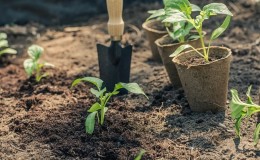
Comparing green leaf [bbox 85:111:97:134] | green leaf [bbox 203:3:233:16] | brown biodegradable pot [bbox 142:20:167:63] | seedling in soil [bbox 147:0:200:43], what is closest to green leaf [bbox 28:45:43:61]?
brown biodegradable pot [bbox 142:20:167:63]

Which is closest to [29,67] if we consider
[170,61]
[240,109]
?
[170,61]

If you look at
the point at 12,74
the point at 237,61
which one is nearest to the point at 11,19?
the point at 12,74

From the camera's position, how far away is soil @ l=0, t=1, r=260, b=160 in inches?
113

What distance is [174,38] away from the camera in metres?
3.29

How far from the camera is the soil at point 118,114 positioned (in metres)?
2.87

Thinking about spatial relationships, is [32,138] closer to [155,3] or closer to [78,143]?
[78,143]

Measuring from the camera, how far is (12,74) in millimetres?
4074

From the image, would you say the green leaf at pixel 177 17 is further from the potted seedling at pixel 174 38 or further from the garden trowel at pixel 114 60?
the garden trowel at pixel 114 60

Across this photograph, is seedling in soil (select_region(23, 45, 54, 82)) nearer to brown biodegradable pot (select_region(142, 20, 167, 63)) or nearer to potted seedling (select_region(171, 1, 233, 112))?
brown biodegradable pot (select_region(142, 20, 167, 63))

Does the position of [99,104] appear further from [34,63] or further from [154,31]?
[154,31]

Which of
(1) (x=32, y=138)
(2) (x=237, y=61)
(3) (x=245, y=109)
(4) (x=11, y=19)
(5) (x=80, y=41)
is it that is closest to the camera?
(3) (x=245, y=109)

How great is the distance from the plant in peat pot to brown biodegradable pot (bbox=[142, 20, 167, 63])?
0.12m

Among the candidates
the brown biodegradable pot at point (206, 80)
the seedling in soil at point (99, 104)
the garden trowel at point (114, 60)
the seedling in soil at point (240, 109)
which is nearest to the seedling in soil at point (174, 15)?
the brown biodegradable pot at point (206, 80)

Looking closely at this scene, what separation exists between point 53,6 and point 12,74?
1.50 m
